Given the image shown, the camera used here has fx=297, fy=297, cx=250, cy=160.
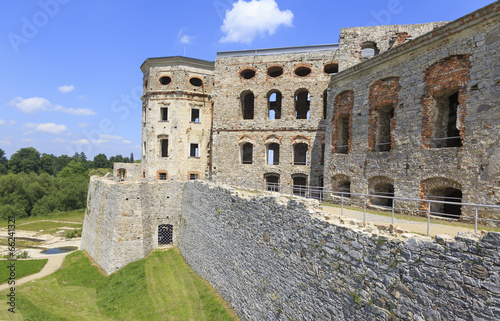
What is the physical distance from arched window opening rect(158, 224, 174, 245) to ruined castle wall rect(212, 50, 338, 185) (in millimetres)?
5751

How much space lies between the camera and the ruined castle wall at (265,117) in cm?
2292

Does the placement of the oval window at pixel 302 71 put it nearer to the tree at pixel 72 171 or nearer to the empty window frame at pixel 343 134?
the empty window frame at pixel 343 134

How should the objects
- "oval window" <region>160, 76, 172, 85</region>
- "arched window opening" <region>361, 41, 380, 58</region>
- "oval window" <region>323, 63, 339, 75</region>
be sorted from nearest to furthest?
"arched window opening" <region>361, 41, 380, 58</region>, "oval window" <region>323, 63, 339, 75</region>, "oval window" <region>160, 76, 172, 85</region>

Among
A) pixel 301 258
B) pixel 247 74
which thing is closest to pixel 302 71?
pixel 247 74

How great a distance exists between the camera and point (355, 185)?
15.2 m

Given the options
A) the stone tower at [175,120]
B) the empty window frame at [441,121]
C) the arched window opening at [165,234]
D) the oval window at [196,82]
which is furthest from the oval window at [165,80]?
the empty window frame at [441,121]

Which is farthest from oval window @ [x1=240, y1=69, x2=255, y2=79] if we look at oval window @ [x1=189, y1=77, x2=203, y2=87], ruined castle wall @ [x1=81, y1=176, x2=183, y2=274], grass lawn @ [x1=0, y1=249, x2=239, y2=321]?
grass lawn @ [x1=0, y1=249, x2=239, y2=321]

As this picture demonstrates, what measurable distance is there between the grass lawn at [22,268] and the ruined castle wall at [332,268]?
14833 millimetres

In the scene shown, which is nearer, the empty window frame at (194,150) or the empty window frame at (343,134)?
the empty window frame at (343,134)

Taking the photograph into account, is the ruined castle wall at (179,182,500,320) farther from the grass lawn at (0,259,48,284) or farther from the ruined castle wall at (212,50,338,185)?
the grass lawn at (0,259,48,284)

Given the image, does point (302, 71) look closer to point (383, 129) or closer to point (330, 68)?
point (330, 68)

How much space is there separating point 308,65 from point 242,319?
60.6 ft

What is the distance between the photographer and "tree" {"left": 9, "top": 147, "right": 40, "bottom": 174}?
84537mm

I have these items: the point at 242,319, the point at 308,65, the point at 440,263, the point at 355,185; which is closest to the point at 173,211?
the point at 242,319
